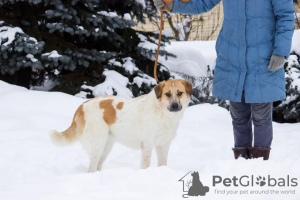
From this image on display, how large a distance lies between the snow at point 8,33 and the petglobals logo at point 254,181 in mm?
4529

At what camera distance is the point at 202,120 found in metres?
6.58

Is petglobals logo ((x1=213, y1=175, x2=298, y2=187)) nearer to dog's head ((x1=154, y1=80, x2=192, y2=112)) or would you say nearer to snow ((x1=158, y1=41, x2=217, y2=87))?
dog's head ((x1=154, y1=80, x2=192, y2=112))

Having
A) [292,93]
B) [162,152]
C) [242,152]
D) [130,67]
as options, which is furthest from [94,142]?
[292,93]

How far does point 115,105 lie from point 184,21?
13559 millimetres

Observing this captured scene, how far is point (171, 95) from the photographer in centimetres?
352

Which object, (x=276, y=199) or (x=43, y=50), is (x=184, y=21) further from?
(x=276, y=199)

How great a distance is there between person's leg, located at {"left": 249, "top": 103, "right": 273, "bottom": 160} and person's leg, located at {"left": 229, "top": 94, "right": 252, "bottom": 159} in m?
0.09

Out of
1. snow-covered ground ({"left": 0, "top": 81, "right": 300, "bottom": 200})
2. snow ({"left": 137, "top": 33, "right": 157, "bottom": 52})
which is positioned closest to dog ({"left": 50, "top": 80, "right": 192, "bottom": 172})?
snow-covered ground ({"left": 0, "top": 81, "right": 300, "bottom": 200})

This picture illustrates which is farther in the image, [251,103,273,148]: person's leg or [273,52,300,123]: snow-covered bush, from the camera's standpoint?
[273,52,300,123]: snow-covered bush

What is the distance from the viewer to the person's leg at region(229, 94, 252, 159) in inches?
143

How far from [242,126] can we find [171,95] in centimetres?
67

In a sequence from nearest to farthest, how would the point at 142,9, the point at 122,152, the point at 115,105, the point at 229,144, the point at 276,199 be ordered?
the point at 276,199
the point at 115,105
the point at 122,152
the point at 229,144
the point at 142,9

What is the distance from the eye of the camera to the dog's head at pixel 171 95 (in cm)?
350

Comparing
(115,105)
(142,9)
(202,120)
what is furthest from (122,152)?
(142,9)
